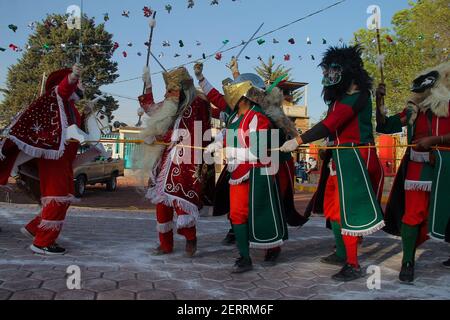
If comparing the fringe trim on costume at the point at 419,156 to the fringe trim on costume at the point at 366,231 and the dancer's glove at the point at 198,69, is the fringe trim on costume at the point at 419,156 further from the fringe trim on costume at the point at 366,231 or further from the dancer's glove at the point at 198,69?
the dancer's glove at the point at 198,69

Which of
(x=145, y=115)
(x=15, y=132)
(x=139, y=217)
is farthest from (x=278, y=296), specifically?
(x=139, y=217)

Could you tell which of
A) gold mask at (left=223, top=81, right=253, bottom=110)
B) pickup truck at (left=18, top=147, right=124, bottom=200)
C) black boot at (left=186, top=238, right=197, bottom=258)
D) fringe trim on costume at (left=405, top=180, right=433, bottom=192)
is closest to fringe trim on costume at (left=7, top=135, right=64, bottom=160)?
pickup truck at (left=18, top=147, right=124, bottom=200)

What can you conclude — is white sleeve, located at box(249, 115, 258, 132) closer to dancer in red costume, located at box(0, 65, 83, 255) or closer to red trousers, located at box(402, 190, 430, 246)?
red trousers, located at box(402, 190, 430, 246)

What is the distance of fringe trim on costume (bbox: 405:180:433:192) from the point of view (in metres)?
3.66

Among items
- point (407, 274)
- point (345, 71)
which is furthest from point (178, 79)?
point (407, 274)

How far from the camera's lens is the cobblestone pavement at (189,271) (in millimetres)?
3146

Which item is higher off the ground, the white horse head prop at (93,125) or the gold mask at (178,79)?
the gold mask at (178,79)

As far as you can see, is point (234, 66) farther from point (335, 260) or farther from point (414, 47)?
point (414, 47)

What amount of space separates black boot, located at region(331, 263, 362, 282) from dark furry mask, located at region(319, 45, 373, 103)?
1.54 m

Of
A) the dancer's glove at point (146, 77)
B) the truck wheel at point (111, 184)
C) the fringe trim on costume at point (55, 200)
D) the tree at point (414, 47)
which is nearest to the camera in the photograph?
the fringe trim on costume at point (55, 200)

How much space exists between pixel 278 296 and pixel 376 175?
5.80 feet

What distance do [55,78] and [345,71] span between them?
300 cm

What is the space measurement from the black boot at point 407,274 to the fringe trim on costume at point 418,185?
0.67 metres

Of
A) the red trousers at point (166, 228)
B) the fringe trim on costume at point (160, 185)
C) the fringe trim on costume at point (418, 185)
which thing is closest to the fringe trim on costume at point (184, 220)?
the red trousers at point (166, 228)
